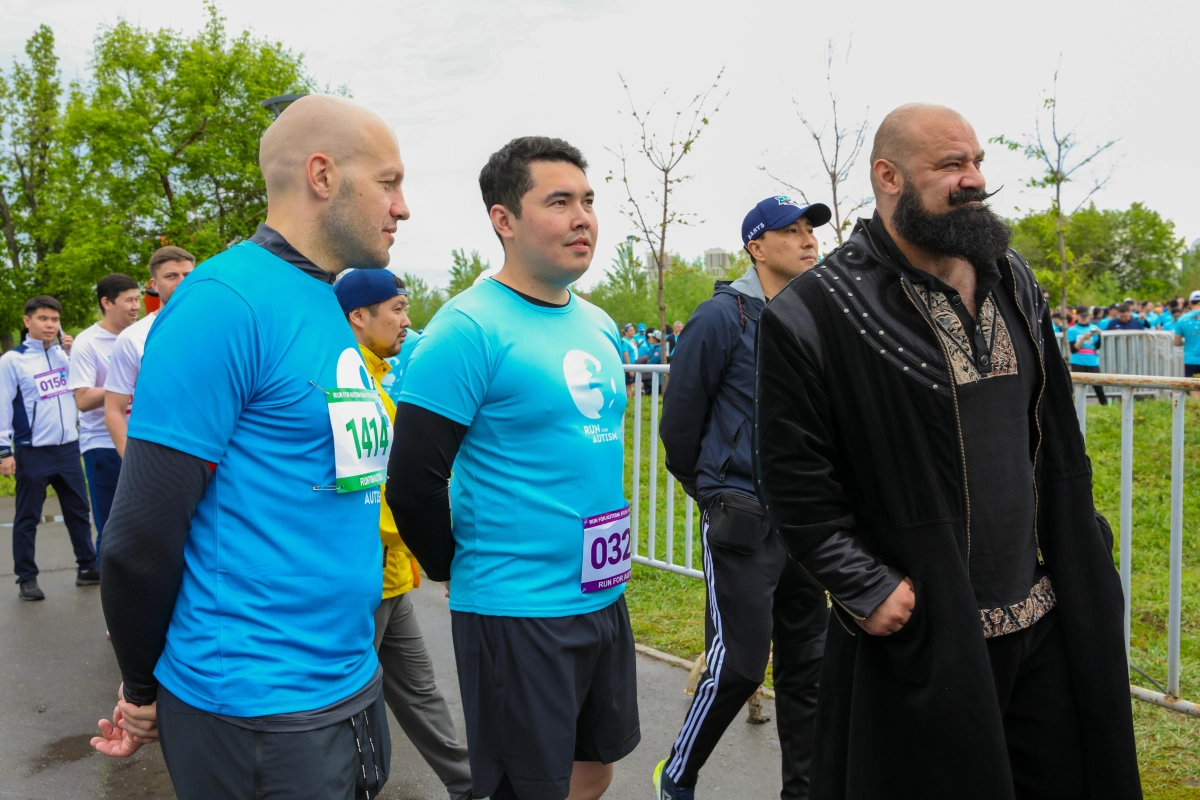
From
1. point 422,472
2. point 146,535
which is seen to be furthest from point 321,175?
point 422,472

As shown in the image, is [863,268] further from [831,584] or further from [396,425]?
[396,425]

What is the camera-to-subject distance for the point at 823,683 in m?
2.56

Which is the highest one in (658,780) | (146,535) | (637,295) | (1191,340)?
(637,295)

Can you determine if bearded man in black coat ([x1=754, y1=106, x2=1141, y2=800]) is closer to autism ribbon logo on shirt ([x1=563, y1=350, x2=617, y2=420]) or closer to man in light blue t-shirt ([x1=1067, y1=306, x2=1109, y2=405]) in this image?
autism ribbon logo on shirt ([x1=563, y1=350, x2=617, y2=420])

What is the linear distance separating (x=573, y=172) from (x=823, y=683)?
66.4 inches

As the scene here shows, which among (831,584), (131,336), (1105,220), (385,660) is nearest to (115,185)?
(131,336)

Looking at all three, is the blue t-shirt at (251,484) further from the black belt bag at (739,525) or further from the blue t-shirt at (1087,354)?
the blue t-shirt at (1087,354)

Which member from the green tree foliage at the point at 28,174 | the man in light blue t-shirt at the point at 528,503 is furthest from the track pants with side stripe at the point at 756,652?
the green tree foliage at the point at 28,174

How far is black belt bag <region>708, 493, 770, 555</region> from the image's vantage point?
3.33 metres

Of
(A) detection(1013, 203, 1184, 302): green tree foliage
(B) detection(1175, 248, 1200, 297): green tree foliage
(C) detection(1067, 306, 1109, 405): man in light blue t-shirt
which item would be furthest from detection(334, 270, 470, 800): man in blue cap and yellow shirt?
(A) detection(1013, 203, 1184, 302): green tree foliage

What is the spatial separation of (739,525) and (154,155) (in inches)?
1183

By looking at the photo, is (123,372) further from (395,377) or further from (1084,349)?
(1084,349)

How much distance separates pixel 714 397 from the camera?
358 centimetres

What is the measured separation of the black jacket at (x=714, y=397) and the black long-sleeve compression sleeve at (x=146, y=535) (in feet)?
6.97
